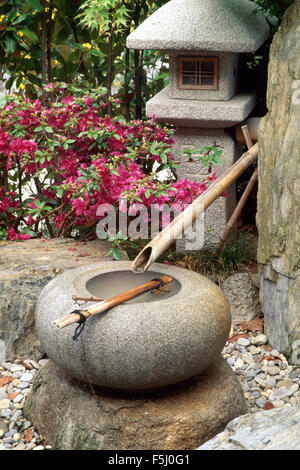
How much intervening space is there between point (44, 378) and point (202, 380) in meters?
0.77

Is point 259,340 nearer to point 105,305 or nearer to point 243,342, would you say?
point 243,342

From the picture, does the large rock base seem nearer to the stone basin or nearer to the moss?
the moss

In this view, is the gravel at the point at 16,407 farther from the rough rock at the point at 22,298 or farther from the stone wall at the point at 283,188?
the stone wall at the point at 283,188

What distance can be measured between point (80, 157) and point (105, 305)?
1.87 metres

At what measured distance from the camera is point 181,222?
3373 millimetres

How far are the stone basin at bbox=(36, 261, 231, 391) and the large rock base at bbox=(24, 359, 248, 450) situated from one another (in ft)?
0.38

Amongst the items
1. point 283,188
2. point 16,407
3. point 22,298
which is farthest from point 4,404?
point 283,188

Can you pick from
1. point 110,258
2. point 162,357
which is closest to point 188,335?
point 162,357

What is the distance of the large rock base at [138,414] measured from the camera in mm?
2916

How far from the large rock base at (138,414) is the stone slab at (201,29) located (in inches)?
78.7

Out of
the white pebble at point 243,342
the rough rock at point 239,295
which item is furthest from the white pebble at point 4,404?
the rough rock at point 239,295

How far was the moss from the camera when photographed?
2.92 m

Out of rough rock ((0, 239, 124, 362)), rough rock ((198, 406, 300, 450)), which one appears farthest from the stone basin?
rough rock ((0, 239, 124, 362))

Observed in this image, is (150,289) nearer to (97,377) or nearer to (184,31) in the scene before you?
(97,377)
